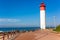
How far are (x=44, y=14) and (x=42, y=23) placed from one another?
3157 millimetres

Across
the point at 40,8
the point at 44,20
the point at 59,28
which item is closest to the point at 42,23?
the point at 44,20

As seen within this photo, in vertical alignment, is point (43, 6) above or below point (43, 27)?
above

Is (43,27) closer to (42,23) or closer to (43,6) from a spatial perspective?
(42,23)

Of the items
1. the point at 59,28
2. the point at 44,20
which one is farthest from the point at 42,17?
the point at 59,28

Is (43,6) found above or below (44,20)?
above

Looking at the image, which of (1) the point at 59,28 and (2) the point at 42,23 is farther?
(2) the point at 42,23

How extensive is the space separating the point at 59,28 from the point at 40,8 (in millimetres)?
14032

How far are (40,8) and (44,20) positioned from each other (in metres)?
4.88

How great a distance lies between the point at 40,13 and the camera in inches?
2320

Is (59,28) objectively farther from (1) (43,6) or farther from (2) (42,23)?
(1) (43,6)

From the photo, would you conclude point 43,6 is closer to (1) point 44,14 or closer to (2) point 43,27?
(1) point 44,14

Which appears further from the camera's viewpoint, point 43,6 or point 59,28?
point 43,6

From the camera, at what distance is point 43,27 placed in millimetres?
56719

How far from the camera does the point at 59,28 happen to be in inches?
1874
